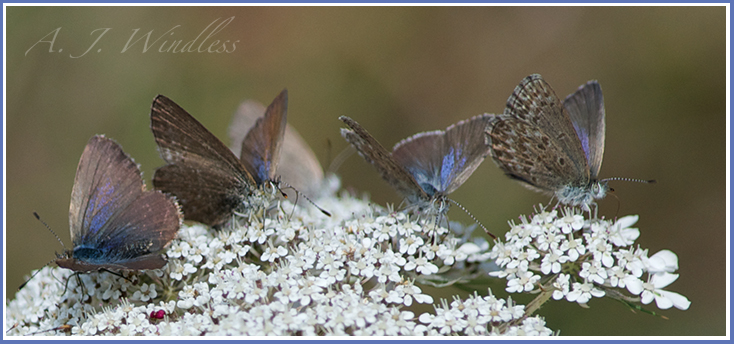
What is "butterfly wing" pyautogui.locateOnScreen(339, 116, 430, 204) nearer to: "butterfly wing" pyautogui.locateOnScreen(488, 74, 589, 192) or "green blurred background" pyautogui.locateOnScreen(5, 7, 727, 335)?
"butterfly wing" pyautogui.locateOnScreen(488, 74, 589, 192)

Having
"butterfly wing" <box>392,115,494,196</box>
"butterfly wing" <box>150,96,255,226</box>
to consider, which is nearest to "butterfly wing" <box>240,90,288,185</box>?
"butterfly wing" <box>150,96,255,226</box>

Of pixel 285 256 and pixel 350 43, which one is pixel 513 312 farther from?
pixel 350 43

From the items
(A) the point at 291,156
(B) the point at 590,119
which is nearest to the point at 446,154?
(B) the point at 590,119

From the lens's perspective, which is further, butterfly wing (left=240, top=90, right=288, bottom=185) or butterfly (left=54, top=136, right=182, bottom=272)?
butterfly wing (left=240, top=90, right=288, bottom=185)

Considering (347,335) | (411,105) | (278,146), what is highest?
(411,105)

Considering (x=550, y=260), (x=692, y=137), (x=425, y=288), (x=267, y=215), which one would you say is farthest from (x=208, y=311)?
(x=692, y=137)

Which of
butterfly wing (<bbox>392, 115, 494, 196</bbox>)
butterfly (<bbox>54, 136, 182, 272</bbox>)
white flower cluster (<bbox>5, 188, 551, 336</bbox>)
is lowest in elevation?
white flower cluster (<bbox>5, 188, 551, 336</bbox>)

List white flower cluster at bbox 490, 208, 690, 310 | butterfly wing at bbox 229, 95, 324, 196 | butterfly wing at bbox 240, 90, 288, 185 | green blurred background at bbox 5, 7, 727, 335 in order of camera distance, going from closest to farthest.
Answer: white flower cluster at bbox 490, 208, 690, 310 → butterfly wing at bbox 240, 90, 288, 185 → butterfly wing at bbox 229, 95, 324, 196 → green blurred background at bbox 5, 7, 727, 335
